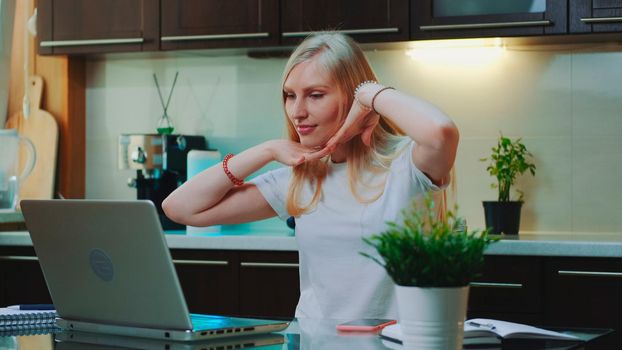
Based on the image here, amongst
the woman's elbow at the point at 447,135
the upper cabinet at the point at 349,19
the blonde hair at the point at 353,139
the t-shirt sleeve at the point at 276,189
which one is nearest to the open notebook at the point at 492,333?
the woman's elbow at the point at 447,135

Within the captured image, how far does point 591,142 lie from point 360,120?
180cm

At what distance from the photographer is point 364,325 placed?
172cm

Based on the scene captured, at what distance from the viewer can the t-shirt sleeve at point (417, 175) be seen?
6.46ft

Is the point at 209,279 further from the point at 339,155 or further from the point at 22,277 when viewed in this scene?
the point at 339,155

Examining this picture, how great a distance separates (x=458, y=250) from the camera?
1249 mm

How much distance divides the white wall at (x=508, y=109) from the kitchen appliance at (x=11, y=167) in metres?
0.62

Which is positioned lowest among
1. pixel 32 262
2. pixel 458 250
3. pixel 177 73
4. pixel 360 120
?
pixel 32 262

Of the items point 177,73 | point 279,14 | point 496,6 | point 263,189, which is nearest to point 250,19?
point 279,14

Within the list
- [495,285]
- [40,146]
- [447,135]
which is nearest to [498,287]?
[495,285]

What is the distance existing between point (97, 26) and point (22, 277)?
1.00 m

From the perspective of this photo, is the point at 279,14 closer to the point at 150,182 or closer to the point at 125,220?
the point at 150,182

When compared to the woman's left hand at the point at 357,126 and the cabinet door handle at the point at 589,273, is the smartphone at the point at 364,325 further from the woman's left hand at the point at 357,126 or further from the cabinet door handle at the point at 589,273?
the cabinet door handle at the point at 589,273

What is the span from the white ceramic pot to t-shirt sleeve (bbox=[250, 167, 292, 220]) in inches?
36.3

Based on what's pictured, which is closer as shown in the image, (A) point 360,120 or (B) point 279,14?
(A) point 360,120
